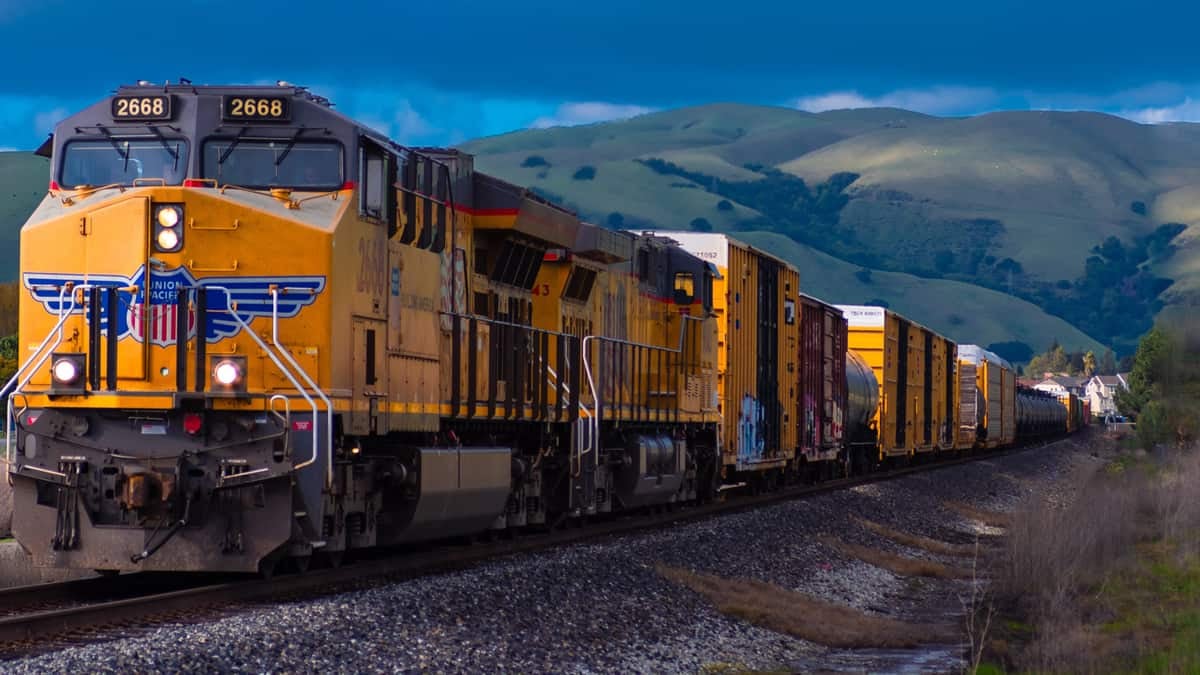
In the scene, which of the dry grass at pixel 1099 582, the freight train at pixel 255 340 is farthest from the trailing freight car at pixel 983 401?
the freight train at pixel 255 340

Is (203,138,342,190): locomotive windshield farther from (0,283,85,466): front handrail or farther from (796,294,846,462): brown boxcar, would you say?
(796,294,846,462): brown boxcar

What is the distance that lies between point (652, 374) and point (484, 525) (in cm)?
747

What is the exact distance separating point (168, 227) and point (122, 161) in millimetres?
916

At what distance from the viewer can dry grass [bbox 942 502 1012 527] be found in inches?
1342

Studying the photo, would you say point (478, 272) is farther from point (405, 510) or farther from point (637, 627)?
point (637, 627)

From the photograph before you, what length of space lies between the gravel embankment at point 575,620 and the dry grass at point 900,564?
1.34 ft

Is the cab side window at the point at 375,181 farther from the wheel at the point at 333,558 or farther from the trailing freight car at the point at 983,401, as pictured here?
the trailing freight car at the point at 983,401

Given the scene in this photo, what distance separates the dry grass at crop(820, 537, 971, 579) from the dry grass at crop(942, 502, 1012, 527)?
33.5ft

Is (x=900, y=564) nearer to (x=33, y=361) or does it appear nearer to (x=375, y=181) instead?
(x=375, y=181)

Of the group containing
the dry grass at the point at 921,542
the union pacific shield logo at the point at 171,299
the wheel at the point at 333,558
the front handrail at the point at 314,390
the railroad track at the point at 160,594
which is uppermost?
the union pacific shield logo at the point at 171,299

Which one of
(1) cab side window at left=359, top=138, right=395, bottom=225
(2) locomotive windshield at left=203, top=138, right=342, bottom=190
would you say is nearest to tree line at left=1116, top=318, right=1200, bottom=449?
(1) cab side window at left=359, top=138, right=395, bottom=225

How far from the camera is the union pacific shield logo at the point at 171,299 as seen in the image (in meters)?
13.1

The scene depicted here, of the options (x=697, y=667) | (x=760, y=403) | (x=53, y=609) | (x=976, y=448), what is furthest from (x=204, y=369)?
(x=976, y=448)

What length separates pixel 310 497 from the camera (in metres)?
12.9
